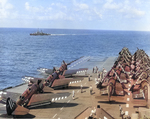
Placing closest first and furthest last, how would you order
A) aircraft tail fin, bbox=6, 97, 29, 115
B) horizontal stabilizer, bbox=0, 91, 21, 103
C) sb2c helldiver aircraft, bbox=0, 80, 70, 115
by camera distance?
1. aircraft tail fin, bbox=6, 97, 29, 115
2. sb2c helldiver aircraft, bbox=0, 80, 70, 115
3. horizontal stabilizer, bbox=0, 91, 21, 103

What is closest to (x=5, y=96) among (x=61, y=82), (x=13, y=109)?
(x=13, y=109)

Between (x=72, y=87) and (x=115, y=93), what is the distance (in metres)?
10.6

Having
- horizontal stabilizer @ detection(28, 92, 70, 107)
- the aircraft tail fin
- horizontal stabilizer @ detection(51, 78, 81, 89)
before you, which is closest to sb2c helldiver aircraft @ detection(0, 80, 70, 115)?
horizontal stabilizer @ detection(28, 92, 70, 107)

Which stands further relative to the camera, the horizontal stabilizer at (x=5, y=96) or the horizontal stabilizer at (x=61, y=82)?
the horizontal stabilizer at (x=61, y=82)

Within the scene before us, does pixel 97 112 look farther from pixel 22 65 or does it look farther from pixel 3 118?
pixel 22 65

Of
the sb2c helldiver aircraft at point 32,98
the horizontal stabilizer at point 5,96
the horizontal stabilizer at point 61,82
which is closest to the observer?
the sb2c helldiver aircraft at point 32,98

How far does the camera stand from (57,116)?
2766 centimetres

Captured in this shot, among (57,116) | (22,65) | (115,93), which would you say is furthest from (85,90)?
(22,65)

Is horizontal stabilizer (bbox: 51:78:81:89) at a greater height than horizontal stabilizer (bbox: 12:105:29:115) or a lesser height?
greater

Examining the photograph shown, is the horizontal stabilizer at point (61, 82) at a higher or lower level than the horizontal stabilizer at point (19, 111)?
higher

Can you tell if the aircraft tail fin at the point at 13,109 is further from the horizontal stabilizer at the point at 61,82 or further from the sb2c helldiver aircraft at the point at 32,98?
the horizontal stabilizer at the point at 61,82

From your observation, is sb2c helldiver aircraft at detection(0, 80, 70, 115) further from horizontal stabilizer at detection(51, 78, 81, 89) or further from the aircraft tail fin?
horizontal stabilizer at detection(51, 78, 81, 89)

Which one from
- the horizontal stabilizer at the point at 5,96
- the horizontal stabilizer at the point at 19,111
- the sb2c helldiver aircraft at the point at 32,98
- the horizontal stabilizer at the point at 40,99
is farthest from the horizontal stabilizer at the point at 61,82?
the horizontal stabilizer at the point at 19,111

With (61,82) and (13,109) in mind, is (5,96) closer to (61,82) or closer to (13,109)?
(13,109)
